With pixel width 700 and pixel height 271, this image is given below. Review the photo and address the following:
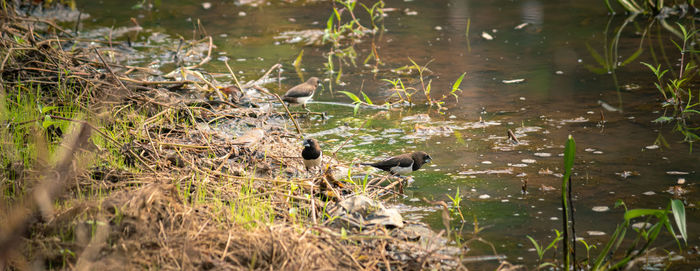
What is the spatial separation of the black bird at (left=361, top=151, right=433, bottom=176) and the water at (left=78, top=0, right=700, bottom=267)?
0.17 m

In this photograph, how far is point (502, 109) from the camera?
260 inches

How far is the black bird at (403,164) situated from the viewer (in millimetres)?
4805

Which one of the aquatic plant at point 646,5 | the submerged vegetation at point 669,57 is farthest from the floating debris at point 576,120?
the aquatic plant at point 646,5

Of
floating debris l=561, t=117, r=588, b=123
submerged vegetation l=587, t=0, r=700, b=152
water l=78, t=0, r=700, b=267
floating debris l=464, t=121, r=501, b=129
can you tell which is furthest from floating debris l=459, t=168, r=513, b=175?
submerged vegetation l=587, t=0, r=700, b=152

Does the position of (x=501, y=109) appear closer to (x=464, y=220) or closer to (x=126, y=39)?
(x=464, y=220)

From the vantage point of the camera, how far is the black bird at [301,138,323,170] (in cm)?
473

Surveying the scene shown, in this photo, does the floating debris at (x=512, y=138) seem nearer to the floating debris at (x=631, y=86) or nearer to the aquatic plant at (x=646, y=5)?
the floating debris at (x=631, y=86)

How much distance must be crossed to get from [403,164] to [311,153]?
699 mm

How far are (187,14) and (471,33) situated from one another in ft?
18.0

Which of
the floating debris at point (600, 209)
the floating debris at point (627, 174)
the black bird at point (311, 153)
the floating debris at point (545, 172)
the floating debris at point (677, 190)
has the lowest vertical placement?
the floating debris at point (545, 172)

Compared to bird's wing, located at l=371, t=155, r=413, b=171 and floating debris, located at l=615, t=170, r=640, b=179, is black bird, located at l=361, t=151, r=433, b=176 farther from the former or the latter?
floating debris, located at l=615, t=170, r=640, b=179

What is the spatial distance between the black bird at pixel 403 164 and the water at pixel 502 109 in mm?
166

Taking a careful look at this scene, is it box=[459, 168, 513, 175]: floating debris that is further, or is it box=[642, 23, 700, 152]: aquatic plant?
box=[642, 23, 700, 152]: aquatic plant

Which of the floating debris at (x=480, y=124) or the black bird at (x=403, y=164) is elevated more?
the black bird at (x=403, y=164)
